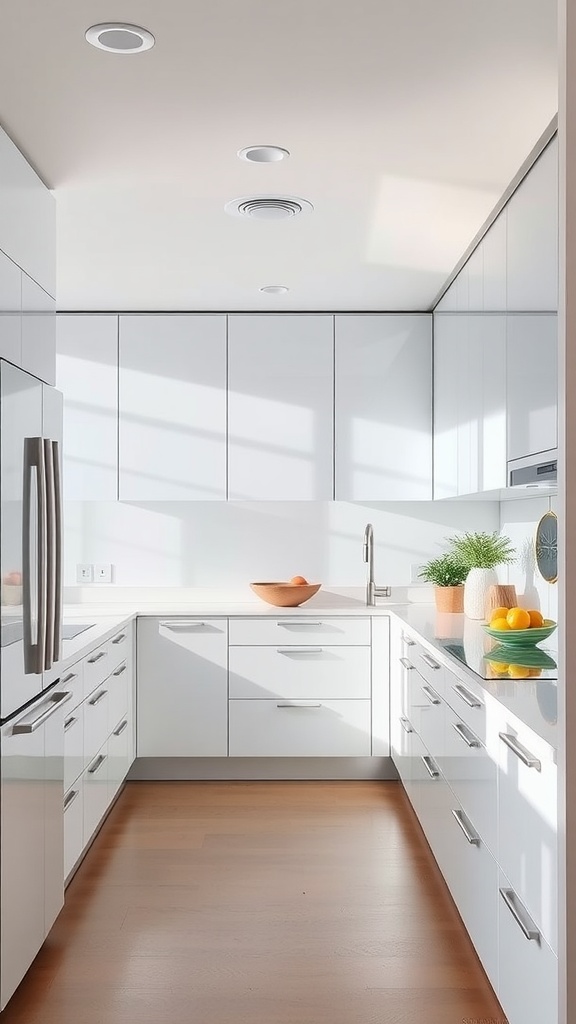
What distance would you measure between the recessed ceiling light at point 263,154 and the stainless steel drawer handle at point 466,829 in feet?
6.99

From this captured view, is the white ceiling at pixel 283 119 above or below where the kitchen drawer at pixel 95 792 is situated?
above

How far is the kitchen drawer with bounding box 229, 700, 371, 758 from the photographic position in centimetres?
466

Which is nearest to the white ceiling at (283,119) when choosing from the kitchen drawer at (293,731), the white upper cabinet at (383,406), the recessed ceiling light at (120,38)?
the recessed ceiling light at (120,38)

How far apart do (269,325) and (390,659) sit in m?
1.93

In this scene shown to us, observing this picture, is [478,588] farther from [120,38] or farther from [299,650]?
[120,38]

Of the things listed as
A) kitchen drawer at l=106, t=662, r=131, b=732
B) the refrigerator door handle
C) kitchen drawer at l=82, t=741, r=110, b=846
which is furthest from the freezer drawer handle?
kitchen drawer at l=106, t=662, r=131, b=732

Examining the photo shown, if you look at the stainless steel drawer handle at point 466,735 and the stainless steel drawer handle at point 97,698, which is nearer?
the stainless steel drawer handle at point 466,735

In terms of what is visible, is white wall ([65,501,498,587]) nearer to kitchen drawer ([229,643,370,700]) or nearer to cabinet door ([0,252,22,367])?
kitchen drawer ([229,643,370,700])

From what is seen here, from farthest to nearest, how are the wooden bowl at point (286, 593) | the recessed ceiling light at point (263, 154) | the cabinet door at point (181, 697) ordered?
the wooden bowl at point (286, 593) < the cabinet door at point (181, 697) < the recessed ceiling light at point (263, 154)

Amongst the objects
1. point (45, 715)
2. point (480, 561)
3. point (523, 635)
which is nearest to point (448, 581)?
point (480, 561)

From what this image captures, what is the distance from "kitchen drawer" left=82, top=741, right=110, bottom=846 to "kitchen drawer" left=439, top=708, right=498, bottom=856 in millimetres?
1341

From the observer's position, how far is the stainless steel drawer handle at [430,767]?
10.9ft

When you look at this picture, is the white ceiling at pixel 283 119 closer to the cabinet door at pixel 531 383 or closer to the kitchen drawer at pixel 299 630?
the cabinet door at pixel 531 383

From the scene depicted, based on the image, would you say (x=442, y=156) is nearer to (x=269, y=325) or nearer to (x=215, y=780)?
(x=269, y=325)
